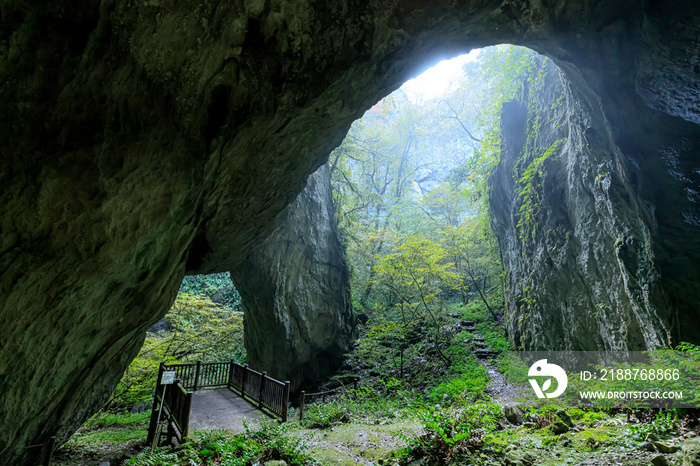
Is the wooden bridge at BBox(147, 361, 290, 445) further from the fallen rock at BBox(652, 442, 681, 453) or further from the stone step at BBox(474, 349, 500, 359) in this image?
the stone step at BBox(474, 349, 500, 359)

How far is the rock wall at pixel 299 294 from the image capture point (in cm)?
1052

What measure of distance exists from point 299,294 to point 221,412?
15.0ft

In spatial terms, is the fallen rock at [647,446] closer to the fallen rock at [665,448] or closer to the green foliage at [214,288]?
the fallen rock at [665,448]

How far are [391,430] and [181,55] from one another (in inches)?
282

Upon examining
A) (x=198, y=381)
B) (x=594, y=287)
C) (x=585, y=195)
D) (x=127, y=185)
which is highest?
(x=585, y=195)

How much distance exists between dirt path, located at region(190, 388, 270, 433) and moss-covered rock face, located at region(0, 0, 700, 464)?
7.82ft

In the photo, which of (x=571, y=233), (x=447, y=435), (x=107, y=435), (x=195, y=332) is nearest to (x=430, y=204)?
(x=571, y=233)

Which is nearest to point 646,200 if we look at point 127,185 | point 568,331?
point 568,331

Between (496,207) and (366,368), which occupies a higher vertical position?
(496,207)

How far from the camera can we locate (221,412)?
25.4 feet

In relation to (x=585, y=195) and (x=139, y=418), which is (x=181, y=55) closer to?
(x=585, y=195)

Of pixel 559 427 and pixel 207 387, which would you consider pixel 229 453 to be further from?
pixel 207 387

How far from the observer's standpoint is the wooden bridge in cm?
625

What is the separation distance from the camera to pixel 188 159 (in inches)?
160
